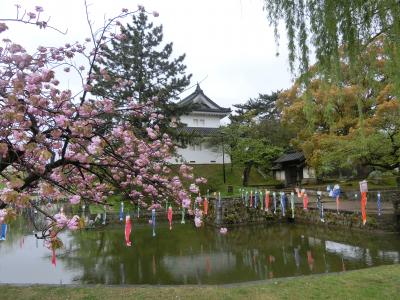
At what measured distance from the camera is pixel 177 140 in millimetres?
20438

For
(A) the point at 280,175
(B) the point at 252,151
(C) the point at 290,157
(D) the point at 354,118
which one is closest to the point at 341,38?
(D) the point at 354,118

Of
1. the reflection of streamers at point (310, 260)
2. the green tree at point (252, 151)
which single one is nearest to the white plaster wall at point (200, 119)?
the green tree at point (252, 151)

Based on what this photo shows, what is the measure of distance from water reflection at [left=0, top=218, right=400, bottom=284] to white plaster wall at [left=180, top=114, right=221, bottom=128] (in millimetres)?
16514

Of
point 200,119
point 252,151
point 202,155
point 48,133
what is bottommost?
point 48,133

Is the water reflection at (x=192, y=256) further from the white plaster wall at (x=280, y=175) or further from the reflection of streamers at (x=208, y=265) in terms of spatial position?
the white plaster wall at (x=280, y=175)

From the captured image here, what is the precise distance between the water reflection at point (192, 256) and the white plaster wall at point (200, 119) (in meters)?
16.5

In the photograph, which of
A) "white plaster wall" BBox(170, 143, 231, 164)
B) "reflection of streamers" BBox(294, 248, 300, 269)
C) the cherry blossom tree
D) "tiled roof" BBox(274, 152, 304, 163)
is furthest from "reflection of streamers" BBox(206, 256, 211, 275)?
"white plaster wall" BBox(170, 143, 231, 164)

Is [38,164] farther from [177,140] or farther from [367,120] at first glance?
[177,140]

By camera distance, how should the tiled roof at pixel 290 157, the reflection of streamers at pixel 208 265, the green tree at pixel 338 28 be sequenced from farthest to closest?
1. the tiled roof at pixel 290 157
2. the reflection of streamers at pixel 208 265
3. the green tree at pixel 338 28

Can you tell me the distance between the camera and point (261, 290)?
5.84 m

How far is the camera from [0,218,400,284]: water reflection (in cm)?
876

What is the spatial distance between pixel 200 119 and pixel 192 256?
2108 centimetres

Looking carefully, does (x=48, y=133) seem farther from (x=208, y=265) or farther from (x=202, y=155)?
(x=202, y=155)

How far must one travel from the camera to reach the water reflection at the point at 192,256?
8.76 m
